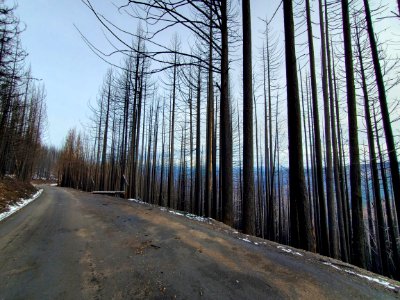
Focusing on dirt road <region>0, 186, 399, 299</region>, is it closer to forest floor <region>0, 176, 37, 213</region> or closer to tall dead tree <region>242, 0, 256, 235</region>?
tall dead tree <region>242, 0, 256, 235</region>

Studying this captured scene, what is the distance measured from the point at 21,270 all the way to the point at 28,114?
31633mm

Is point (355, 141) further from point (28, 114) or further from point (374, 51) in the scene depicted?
point (28, 114)

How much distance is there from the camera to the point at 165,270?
9.11ft

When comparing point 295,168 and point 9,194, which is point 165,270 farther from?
point 9,194

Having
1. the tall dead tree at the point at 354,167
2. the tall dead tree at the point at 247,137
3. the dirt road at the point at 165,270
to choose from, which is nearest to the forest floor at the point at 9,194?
the dirt road at the point at 165,270

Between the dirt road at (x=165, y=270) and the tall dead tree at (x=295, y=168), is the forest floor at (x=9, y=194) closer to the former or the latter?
the dirt road at (x=165, y=270)

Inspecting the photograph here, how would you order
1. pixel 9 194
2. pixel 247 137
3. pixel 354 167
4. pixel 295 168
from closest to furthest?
pixel 295 168 → pixel 247 137 → pixel 354 167 → pixel 9 194

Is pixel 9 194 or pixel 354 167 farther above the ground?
pixel 354 167

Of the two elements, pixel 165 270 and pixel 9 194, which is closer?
pixel 165 270

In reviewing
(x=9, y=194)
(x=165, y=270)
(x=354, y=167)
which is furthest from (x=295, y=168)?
(x=9, y=194)

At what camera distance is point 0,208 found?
848cm

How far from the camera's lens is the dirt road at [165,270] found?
230cm

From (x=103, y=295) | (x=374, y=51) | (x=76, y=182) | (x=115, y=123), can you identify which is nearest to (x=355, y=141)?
(x=374, y=51)

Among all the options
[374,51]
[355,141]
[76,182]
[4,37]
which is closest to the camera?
[355,141]
